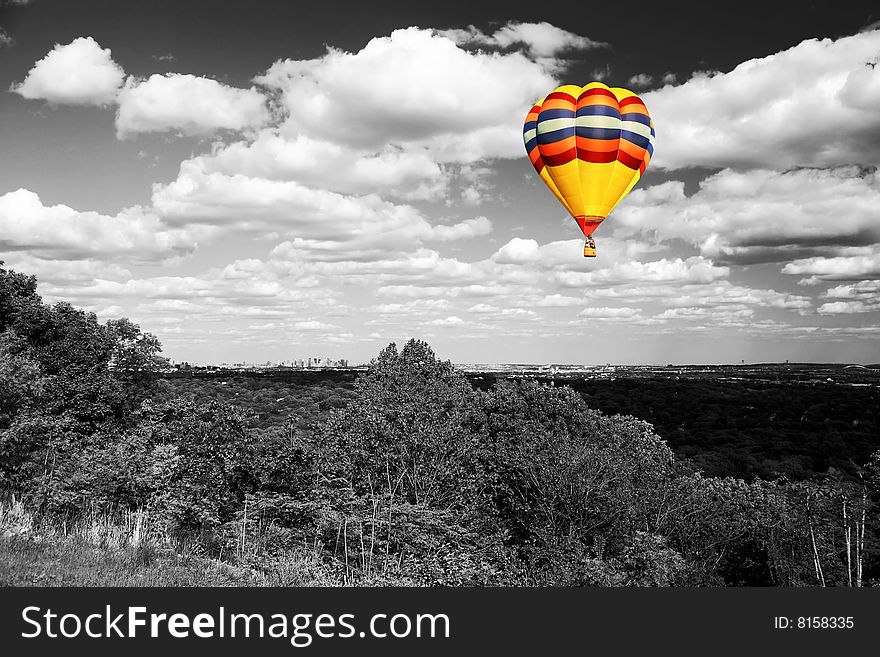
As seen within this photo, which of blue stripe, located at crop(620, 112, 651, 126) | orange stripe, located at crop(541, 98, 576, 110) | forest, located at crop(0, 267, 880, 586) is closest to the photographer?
forest, located at crop(0, 267, 880, 586)

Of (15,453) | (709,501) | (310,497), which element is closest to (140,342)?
(15,453)

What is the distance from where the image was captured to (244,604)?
10.3 metres

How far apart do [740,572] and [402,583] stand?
28946mm

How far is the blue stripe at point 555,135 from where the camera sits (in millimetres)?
28203

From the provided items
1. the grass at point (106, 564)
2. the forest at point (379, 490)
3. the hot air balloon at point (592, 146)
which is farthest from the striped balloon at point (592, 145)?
the grass at point (106, 564)

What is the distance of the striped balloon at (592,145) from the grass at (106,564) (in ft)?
66.3

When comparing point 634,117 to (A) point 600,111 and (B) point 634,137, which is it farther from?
(A) point 600,111

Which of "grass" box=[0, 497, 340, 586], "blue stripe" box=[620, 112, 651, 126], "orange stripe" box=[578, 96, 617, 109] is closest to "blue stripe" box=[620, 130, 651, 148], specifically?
"blue stripe" box=[620, 112, 651, 126]

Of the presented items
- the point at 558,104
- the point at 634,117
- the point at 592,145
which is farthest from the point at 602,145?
the point at 558,104

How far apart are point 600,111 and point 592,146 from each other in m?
1.54

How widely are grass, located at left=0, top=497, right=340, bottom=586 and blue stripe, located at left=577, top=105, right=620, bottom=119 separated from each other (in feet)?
71.8

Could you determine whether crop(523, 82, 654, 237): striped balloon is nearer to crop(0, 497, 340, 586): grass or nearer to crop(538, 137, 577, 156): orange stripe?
crop(538, 137, 577, 156): orange stripe

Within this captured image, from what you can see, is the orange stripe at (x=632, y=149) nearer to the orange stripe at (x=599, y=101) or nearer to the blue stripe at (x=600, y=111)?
the blue stripe at (x=600, y=111)

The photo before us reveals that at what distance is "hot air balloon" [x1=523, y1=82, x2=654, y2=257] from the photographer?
1091 inches
